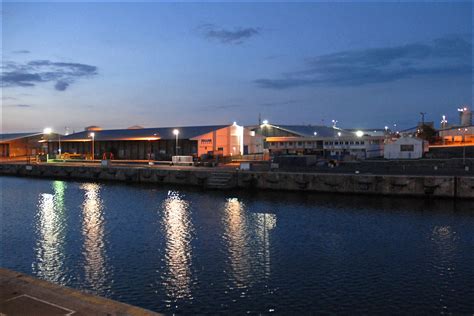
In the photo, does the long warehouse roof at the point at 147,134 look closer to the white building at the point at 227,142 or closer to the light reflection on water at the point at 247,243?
the white building at the point at 227,142

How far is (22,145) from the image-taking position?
11081 cm

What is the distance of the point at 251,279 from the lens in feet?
61.0

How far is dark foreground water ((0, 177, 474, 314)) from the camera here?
1655cm

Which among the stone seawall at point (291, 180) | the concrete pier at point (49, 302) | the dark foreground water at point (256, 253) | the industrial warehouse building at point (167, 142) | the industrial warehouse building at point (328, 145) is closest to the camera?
the concrete pier at point (49, 302)

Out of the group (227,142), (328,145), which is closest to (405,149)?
(328,145)

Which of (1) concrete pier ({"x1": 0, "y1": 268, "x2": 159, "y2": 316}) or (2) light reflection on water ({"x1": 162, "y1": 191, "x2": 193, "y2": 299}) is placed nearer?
(1) concrete pier ({"x1": 0, "y1": 268, "x2": 159, "y2": 316})

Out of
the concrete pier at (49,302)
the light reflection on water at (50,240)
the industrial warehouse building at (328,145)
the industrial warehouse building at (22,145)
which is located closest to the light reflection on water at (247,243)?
the concrete pier at (49,302)

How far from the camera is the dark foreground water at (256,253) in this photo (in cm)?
1655

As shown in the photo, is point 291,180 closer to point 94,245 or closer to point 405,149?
point 94,245

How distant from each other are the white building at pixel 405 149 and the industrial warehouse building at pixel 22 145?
268 feet

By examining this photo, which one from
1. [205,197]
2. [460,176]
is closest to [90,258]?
[205,197]

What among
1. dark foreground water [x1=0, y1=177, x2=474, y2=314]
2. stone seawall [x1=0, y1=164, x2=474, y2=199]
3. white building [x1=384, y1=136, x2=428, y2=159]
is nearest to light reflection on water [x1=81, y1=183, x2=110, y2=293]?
dark foreground water [x1=0, y1=177, x2=474, y2=314]

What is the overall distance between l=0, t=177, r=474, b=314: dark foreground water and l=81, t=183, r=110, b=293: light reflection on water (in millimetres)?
70

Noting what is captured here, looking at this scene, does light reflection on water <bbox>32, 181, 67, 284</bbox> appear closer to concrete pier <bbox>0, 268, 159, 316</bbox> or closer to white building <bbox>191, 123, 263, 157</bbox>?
concrete pier <bbox>0, 268, 159, 316</bbox>
